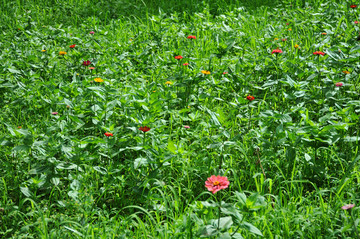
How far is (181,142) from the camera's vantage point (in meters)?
2.48

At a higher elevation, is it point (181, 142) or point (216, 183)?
point (216, 183)

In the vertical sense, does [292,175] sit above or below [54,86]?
below

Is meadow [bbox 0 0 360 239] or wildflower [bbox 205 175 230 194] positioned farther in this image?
meadow [bbox 0 0 360 239]

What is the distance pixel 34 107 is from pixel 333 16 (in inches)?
128

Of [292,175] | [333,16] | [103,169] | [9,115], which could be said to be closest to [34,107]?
[9,115]

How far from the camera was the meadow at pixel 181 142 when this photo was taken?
1.82 m

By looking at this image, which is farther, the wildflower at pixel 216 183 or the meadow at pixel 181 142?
the meadow at pixel 181 142

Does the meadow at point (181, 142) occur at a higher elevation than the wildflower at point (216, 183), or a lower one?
lower

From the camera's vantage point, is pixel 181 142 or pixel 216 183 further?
pixel 181 142

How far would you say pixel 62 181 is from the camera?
223 cm

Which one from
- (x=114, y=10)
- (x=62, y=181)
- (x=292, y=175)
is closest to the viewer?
(x=292, y=175)

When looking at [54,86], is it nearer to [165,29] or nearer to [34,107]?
[34,107]

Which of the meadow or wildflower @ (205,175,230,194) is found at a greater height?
wildflower @ (205,175,230,194)

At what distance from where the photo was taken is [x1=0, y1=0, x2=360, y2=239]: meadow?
5.96 feet
